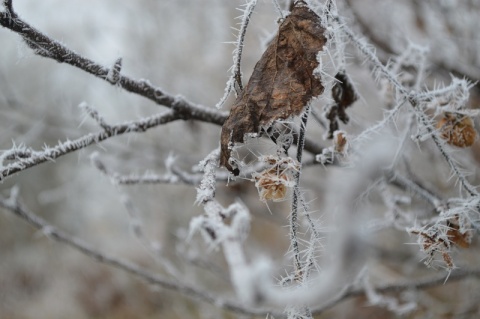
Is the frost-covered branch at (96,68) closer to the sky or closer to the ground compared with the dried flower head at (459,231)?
closer to the sky

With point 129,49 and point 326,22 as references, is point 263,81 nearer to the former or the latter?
point 326,22

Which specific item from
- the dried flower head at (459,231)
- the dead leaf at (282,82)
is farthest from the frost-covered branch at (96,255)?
the dead leaf at (282,82)

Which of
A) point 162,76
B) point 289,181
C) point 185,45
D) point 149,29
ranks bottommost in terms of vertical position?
point 289,181

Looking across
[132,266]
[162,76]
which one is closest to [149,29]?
[162,76]

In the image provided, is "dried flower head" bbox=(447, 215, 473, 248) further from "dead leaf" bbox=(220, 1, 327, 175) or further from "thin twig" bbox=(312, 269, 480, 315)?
"thin twig" bbox=(312, 269, 480, 315)

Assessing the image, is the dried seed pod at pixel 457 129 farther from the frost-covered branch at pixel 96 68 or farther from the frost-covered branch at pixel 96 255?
the frost-covered branch at pixel 96 255
